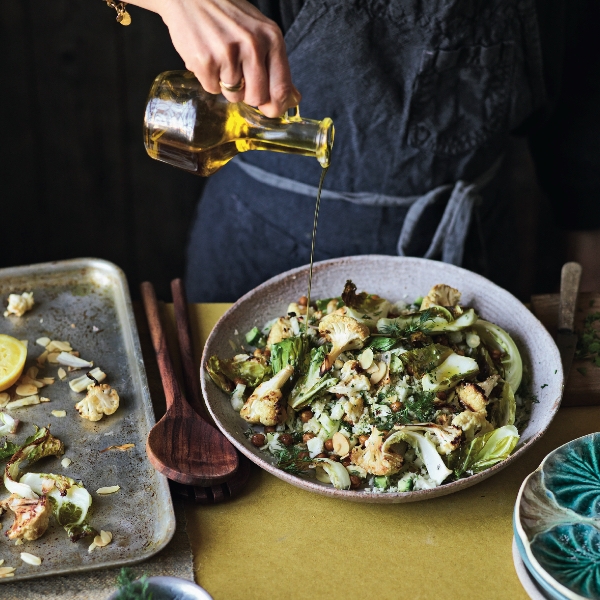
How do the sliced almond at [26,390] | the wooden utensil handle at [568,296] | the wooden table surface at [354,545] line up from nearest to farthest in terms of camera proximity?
the wooden table surface at [354,545] → the sliced almond at [26,390] → the wooden utensil handle at [568,296]

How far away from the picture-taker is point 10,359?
1.40 m

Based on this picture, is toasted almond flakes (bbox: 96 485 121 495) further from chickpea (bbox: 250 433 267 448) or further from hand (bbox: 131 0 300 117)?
hand (bbox: 131 0 300 117)

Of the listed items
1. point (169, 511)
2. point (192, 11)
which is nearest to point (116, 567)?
point (169, 511)

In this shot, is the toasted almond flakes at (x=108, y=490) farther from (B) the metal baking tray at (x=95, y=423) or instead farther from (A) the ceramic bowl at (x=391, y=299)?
(A) the ceramic bowl at (x=391, y=299)

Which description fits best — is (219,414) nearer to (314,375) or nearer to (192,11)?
(314,375)

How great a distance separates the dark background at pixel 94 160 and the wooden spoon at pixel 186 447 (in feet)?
4.51

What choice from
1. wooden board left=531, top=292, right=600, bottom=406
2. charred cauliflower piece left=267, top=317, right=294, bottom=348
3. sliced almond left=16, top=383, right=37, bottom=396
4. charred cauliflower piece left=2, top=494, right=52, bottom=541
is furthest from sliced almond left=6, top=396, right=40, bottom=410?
wooden board left=531, top=292, right=600, bottom=406

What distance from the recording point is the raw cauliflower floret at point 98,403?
4.36 ft

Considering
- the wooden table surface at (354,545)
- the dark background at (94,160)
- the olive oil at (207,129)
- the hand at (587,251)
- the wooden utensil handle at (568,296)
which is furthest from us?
the dark background at (94,160)

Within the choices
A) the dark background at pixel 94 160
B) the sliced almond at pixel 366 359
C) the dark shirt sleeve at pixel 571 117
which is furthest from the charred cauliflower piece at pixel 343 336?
the dark background at pixel 94 160

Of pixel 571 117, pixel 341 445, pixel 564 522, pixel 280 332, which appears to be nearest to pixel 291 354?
pixel 280 332

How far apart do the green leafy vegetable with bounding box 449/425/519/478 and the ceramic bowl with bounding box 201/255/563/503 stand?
0.08ft

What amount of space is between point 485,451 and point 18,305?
3.33ft

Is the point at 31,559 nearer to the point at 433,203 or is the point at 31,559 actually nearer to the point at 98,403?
the point at 98,403
